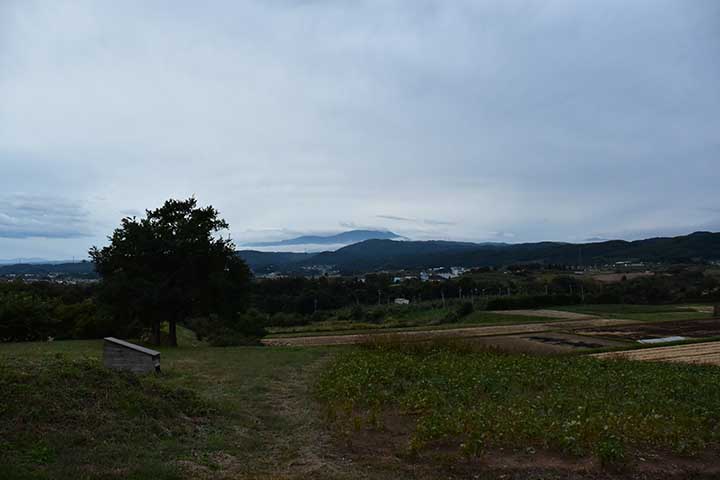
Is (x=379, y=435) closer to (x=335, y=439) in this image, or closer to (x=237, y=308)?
(x=335, y=439)

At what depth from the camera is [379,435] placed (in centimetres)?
912

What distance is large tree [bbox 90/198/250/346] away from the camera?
79.7 ft

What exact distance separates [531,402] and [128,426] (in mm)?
8031

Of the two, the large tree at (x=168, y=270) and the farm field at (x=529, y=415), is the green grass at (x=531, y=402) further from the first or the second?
the large tree at (x=168, y=270)

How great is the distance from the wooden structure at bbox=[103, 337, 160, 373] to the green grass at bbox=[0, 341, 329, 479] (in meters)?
2.35

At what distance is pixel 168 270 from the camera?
25.9m

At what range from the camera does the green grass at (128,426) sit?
6691mm

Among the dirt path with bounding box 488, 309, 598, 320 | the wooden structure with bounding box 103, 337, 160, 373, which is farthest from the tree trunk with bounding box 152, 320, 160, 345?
the dirt path with bounding box 488, 309, 598, 320

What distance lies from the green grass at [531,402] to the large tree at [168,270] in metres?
9.87

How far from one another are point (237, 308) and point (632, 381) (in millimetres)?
18470

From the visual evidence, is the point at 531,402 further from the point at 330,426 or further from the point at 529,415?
the point at 330,426

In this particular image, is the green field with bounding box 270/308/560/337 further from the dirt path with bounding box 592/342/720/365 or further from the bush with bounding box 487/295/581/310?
the dirt path with bounding box 592/342/720/365

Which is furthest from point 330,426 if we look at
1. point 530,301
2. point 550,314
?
point 530,301

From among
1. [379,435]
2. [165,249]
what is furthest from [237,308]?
[379,435]
